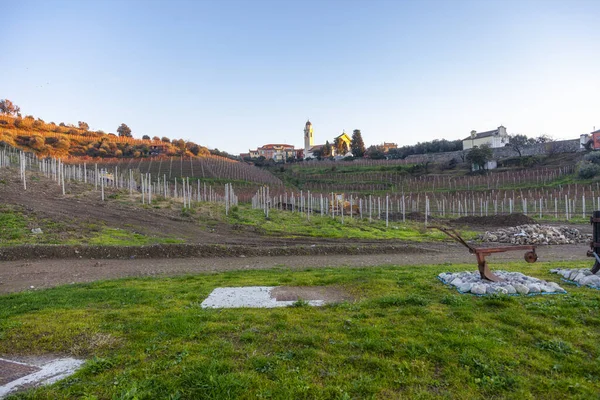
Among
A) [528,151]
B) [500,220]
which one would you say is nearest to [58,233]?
[500,220]

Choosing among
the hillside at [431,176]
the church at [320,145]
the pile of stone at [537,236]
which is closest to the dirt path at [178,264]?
the pile of stone at [537,236]

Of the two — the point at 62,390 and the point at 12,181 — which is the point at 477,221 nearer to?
the point at 62,390

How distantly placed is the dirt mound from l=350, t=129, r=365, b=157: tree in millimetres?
68935

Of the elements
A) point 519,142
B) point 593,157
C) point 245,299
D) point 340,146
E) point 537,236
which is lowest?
point 537,236

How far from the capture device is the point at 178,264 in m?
12.3

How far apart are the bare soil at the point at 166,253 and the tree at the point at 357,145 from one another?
8160cm

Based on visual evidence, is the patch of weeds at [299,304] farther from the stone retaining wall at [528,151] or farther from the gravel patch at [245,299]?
the stone retaining wall at [528,151]

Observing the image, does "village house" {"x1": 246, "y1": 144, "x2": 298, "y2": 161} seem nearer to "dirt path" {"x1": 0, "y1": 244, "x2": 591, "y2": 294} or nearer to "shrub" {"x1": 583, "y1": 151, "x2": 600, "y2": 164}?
"shrub" {"x1": 583, "y1": 151, "x2": 600, "y2": 164}

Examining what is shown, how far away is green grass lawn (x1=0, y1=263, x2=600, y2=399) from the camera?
3.45 m

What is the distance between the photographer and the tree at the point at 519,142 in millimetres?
78688

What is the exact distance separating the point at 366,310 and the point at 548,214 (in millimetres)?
38239

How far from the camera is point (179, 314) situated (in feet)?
18.8

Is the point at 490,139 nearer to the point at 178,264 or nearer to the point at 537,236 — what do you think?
the point at 537,236

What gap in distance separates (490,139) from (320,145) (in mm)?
68412
